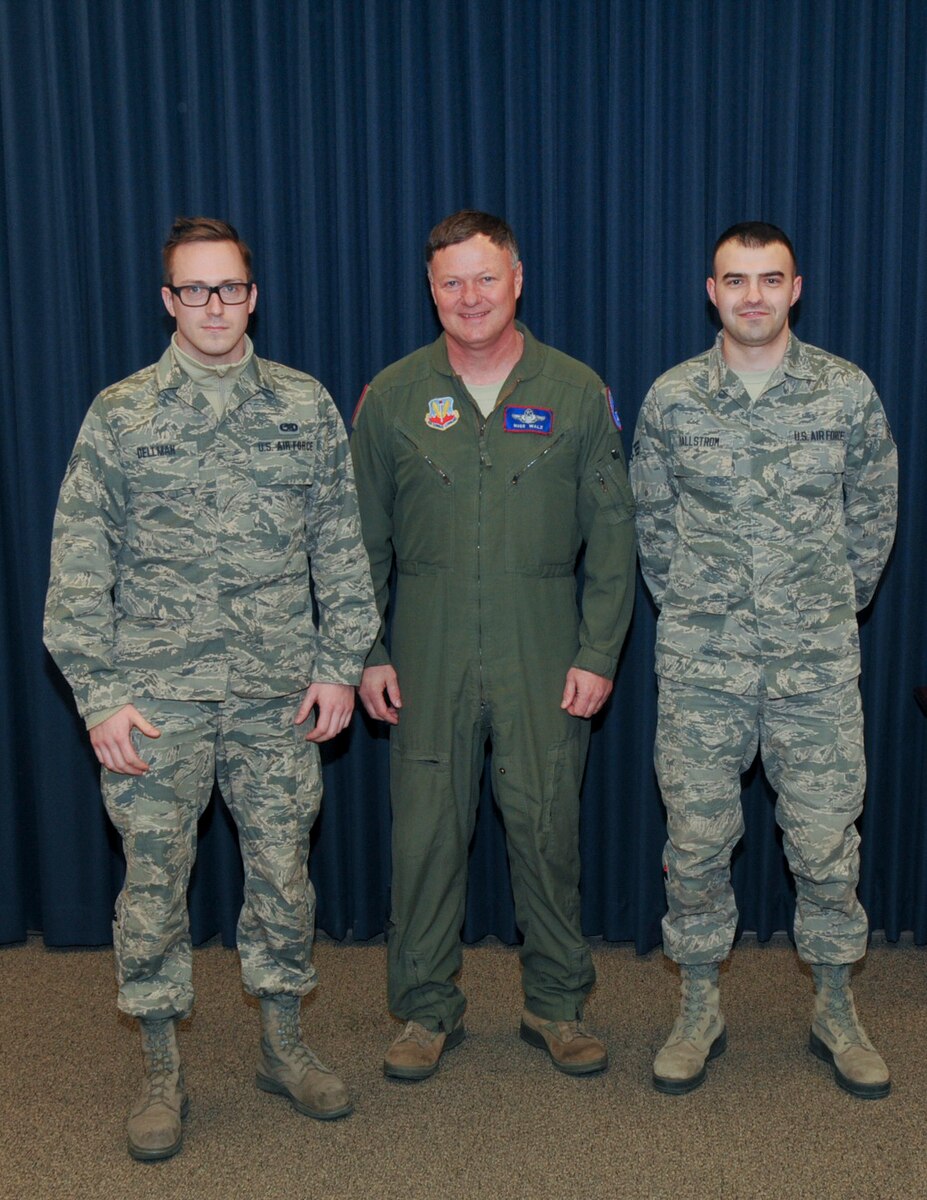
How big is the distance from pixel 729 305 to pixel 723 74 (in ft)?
3.05

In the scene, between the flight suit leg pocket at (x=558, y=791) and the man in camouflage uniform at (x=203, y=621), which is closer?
the man in camouflage uniform at (x=203, y=621)

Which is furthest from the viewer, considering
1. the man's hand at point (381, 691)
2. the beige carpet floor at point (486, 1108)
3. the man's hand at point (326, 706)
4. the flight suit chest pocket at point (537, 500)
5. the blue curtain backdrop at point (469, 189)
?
the blue curtain backdrop at point (469, 189)

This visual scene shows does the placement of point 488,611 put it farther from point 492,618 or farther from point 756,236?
point 756,236

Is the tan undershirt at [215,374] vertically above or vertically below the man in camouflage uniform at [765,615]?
above

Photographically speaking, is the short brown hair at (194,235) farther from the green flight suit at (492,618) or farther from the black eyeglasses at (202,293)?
the green flight suit at (492,618)

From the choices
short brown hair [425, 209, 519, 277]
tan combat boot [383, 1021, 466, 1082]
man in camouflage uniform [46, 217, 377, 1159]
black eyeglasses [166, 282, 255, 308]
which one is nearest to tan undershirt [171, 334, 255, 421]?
man in camouflage uniform [46, 217, 377, 1159]

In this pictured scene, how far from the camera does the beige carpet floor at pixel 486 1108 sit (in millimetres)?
2512

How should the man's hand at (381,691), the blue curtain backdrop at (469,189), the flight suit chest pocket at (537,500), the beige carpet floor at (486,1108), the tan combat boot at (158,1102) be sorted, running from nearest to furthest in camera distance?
the beige carpet floor at (486,1108) < the tan combat boot at (158,1102) < the flight suit chest pocket at (537,500) < the man's hand at (381,691) < the blue curtain backdrop at (469,189)

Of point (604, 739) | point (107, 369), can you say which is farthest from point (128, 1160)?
point (107, 369)

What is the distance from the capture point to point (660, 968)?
11.4 ft

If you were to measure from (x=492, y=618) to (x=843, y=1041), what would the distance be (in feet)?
4.15

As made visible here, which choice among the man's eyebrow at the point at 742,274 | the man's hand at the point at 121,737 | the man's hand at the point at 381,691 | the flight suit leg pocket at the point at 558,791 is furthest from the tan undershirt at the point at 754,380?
the man's hand at the point at 121,737

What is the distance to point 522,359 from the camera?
9.50 feet

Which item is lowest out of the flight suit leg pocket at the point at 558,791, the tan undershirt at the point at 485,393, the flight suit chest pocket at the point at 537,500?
the flight suit leg pocket at the point at 558,791
